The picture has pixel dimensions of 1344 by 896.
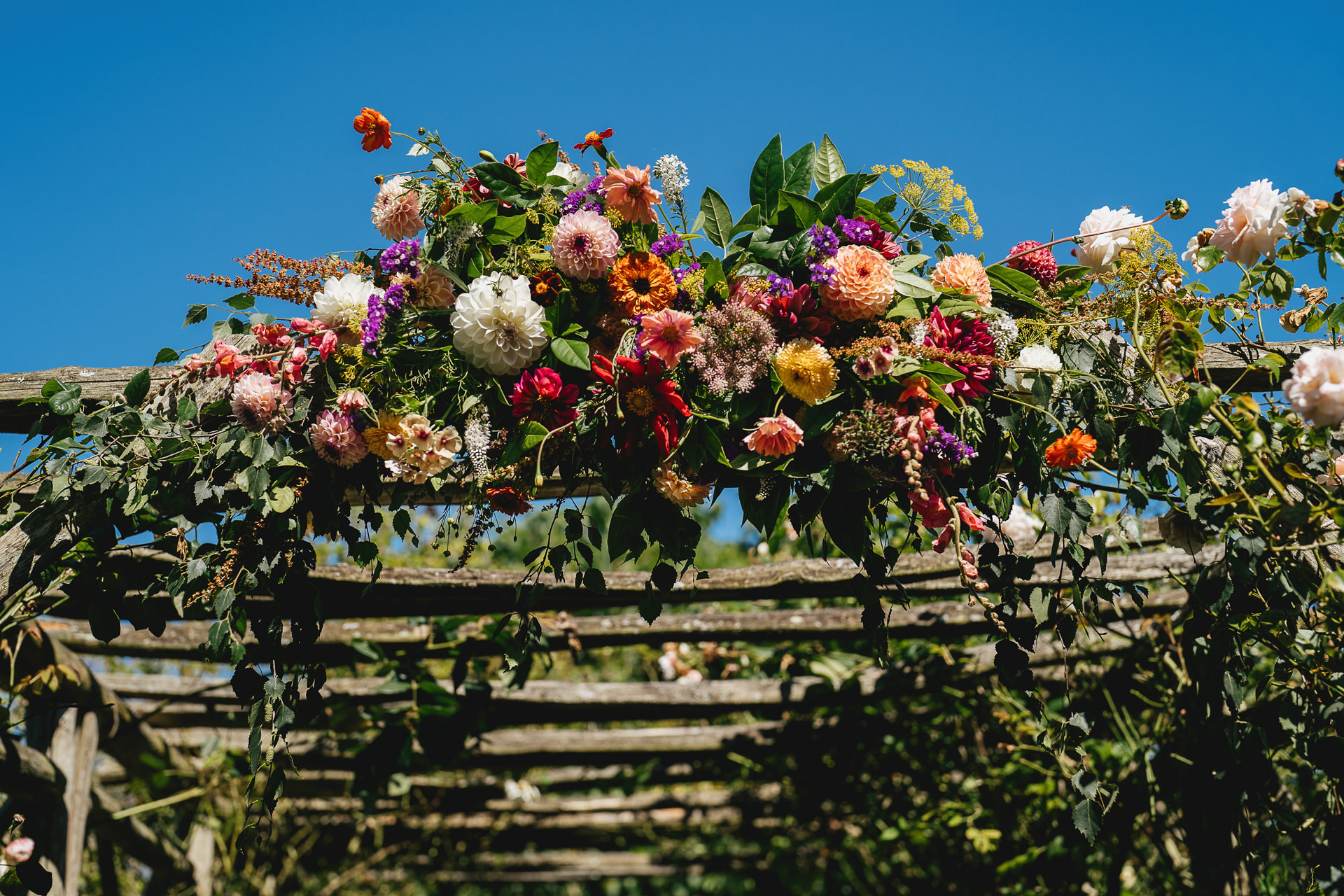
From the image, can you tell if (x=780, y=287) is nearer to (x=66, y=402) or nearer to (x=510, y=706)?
(x=66, y=402)

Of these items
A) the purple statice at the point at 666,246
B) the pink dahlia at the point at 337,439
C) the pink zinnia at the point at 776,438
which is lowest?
the pink zinnia at the point at 776,438

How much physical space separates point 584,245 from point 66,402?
3.51ft

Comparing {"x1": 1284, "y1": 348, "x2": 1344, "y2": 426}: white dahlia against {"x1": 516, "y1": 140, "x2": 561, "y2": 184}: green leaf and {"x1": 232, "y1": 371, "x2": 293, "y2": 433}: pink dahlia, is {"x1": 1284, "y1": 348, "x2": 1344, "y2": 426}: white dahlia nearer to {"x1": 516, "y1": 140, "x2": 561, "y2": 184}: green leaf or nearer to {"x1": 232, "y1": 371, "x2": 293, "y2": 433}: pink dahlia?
{"x1": 516, "y1": 140, "x2": 561, "y2": 184}: green leaf

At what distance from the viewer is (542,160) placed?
62.4 inches

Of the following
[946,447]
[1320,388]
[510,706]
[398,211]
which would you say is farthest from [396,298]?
[510,706]

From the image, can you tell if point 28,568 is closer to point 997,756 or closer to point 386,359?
point 386,359

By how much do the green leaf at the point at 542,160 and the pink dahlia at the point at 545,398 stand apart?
14.2 inches

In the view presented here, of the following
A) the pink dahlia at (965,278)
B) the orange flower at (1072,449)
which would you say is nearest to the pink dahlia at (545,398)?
the pink dahlia at (965,278)

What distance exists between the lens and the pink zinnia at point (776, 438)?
1.42 m

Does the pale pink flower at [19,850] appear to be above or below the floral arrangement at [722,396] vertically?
below

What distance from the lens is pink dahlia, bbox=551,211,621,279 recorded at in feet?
4.90

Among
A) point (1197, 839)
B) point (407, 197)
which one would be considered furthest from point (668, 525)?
point (1197, 839)

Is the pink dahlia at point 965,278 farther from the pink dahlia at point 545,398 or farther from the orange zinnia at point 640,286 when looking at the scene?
the pink dahlia at point 545,398

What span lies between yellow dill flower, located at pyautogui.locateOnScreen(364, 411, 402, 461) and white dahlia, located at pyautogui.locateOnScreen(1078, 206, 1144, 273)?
1.34 meters
